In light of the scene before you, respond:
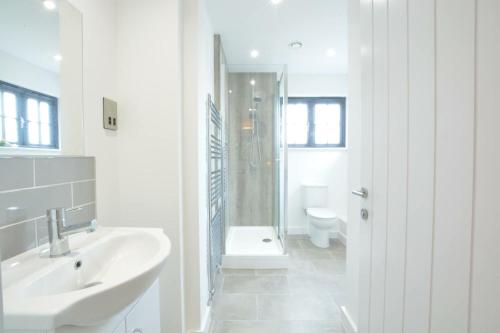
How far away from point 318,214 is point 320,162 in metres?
0.90

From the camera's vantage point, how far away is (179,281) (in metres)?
1.42

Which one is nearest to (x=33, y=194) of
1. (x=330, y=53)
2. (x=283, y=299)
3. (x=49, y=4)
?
(x=49, y=4)

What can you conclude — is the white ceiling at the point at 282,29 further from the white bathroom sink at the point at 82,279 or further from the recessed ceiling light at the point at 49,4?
the white bathroom sink at the point at 82,279

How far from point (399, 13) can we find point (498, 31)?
0.44m

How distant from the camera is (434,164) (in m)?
0.75

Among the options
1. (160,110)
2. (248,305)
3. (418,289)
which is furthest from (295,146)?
(418,289)

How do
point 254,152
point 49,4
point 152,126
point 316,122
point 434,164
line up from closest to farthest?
1. point 434,164
2. point 49,4
3. point 152,126
4. point 254,152
5. point 316,122

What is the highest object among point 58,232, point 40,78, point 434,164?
point 40,78

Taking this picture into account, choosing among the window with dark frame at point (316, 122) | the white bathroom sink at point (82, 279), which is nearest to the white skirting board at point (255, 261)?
the white bathroom sink at point (82, 279)

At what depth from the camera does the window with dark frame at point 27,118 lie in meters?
0.82

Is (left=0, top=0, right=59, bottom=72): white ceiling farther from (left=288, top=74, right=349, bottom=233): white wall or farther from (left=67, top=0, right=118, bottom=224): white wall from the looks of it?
(left=288, top=74, right=349, bottom=233): white wall

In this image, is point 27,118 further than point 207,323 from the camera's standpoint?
No

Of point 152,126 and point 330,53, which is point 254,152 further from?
point 152,126

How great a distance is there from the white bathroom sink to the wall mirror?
1.41 feet
